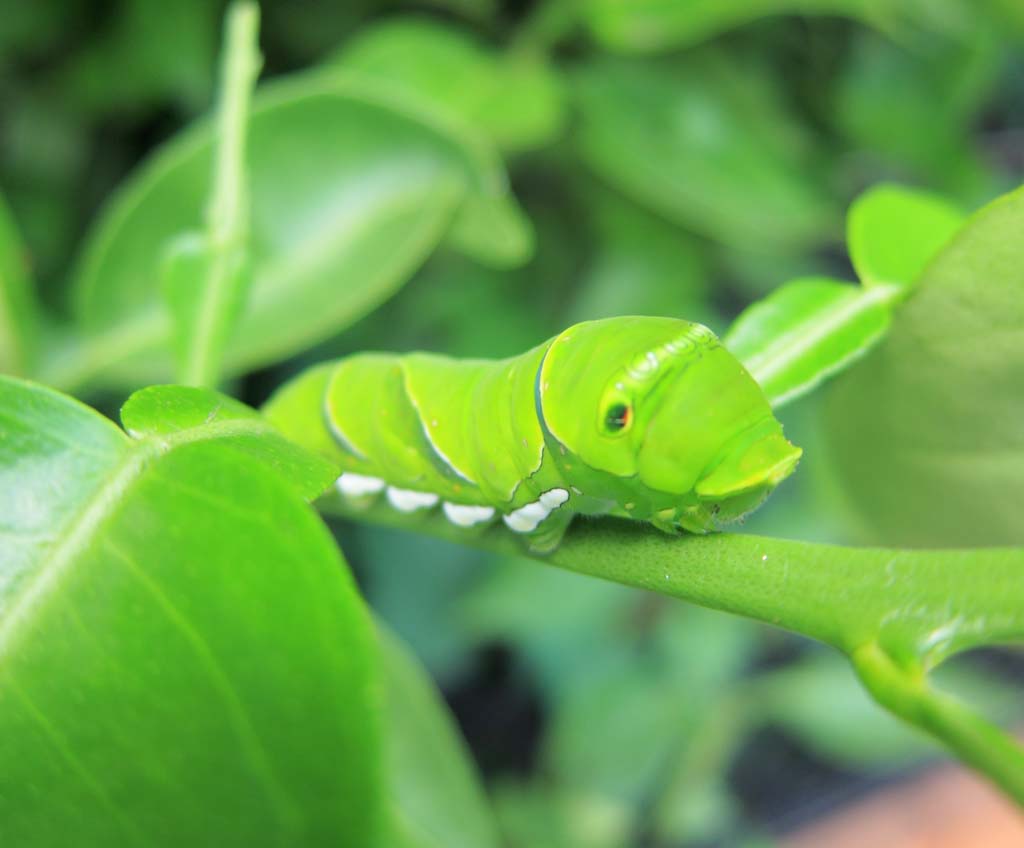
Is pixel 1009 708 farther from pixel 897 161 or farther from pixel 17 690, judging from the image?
pixel 17 690

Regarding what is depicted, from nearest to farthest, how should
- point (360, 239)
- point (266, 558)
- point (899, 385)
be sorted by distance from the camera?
point (266, 558), point (899, 385), point (360, 239)

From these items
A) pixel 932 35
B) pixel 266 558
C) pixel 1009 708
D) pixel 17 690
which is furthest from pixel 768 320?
pixel 1009 708

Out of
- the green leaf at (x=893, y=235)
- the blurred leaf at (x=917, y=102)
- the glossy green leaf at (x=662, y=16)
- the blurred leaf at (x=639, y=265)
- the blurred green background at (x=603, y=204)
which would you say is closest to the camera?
the green leaf at (x=893, y=235)

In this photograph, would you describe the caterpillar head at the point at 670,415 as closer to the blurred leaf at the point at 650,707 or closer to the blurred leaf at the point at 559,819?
the blurred leaf at the point at 650,707

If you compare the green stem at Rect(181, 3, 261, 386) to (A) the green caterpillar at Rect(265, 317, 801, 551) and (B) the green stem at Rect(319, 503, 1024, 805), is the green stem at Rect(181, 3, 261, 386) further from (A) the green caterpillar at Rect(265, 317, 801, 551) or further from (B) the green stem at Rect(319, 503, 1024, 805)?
(B) the green stem at Rect(319, 503, 1024, 805)

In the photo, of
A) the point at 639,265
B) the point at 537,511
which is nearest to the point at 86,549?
the point at 537,511

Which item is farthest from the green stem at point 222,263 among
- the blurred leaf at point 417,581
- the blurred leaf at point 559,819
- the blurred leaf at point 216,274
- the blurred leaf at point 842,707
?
the blurred leaf at point 842,707

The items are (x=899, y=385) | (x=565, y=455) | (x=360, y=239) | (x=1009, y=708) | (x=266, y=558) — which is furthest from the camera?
(x=1009, y=708)

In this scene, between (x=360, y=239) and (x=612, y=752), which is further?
(x=612, y=752)
